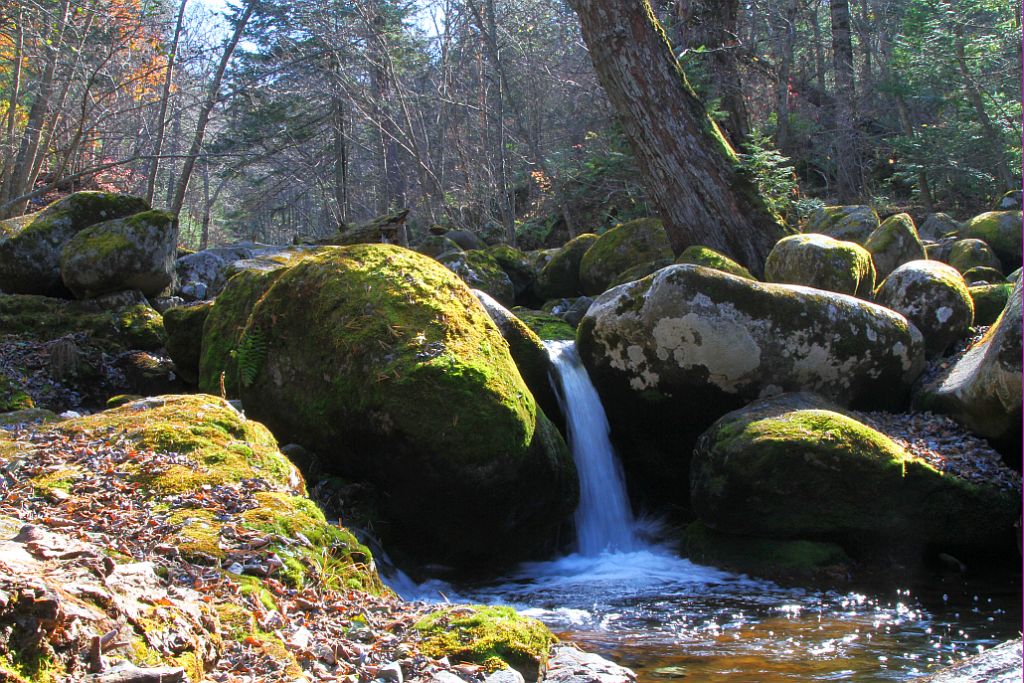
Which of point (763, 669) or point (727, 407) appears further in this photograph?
point (727, 407)

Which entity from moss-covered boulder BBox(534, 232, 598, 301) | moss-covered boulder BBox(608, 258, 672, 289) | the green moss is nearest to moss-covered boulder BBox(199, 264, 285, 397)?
the green moss

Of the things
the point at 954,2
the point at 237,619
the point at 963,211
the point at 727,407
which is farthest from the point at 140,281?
the point at 954,2

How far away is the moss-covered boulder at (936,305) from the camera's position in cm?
875

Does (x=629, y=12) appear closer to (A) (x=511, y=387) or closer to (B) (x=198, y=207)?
(A) (x=511, y=387)

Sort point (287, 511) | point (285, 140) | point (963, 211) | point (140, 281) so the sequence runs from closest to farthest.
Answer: point (287, 511) < point (140, 281) < point (963, 211) < point (285, 140)

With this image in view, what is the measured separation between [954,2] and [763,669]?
67.0 ft

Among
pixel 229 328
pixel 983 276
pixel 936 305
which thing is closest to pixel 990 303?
pixel 936 305

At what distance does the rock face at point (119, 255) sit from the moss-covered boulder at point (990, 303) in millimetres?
9790

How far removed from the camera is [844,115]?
20.1 metres

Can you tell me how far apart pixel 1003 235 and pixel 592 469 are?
863cm

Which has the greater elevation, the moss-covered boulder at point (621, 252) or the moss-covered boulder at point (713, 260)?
the moss-covered boulder at point (621, 252)

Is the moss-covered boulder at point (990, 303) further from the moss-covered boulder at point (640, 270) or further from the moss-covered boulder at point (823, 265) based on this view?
the moss-covered boulder at point (640, 270)

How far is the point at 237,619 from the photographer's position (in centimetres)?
308

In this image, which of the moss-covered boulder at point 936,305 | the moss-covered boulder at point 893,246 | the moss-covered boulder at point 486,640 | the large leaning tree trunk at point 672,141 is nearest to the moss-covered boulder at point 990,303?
the moss-covered boulder at point 936,305
